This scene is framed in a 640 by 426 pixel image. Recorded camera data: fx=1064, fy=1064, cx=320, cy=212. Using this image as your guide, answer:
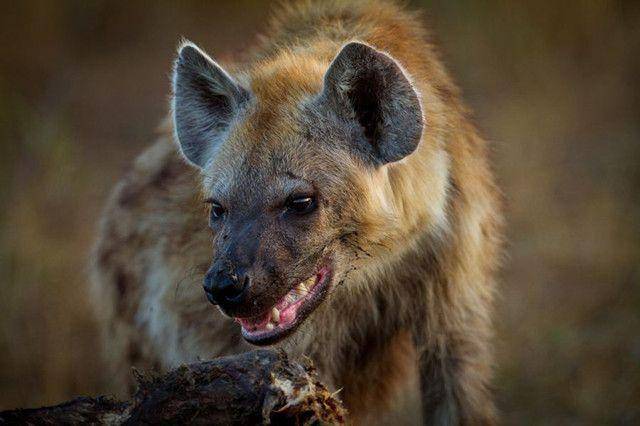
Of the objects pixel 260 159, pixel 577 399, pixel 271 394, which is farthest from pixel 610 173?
pixel 271 394

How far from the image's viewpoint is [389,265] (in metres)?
2.64

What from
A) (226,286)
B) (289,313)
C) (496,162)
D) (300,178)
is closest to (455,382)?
(289,313)

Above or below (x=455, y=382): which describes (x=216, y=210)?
above

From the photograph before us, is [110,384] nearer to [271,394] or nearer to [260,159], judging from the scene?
[260,159]

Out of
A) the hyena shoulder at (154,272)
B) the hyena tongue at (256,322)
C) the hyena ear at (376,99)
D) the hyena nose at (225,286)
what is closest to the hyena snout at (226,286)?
the hyena nose at (225,286)

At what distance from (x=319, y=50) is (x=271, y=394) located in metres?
1.28

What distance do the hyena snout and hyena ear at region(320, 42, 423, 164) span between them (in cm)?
49

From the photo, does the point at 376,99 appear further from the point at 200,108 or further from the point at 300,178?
the point at 200,108

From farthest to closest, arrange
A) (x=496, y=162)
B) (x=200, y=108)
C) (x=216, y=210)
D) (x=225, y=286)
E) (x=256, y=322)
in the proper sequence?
(x=496, y=162)
(x=200, y=108)
(x=216, y=210)
(x=256, y=322)
(x=225, y=286)

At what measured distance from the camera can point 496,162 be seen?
186 inches

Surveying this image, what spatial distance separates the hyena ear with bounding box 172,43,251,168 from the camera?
2564mm

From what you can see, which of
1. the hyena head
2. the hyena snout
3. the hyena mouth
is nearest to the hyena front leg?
the hyena head

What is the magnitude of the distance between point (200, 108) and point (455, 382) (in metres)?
1.02

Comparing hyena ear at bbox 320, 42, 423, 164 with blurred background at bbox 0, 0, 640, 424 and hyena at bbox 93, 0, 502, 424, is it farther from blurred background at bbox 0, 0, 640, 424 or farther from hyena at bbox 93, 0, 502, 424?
blurred background at bbox 0, 0, 640, 424
